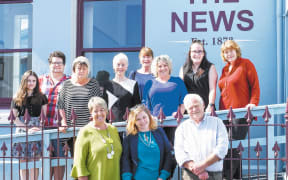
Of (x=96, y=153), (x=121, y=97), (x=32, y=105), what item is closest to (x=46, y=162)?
(x=32, y=105)

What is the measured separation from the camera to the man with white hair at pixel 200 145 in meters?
3.57

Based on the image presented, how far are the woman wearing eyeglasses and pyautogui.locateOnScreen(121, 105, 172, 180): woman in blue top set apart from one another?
1.19 meters

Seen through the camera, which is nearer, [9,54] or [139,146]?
[139,146]

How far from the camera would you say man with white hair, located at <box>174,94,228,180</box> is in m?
3.57

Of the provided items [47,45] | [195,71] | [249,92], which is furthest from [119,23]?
[249,92]

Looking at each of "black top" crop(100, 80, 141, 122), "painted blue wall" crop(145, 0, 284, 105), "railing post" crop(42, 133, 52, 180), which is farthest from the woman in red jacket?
"railing post" crop(42, 133, 52, 180)

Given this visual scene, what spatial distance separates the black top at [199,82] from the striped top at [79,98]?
1.07m

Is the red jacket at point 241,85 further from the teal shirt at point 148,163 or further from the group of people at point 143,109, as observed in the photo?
the teal shirt at point 148,163

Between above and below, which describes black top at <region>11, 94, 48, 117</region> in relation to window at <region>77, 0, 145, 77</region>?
below

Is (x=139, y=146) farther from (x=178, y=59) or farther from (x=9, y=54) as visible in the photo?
(x=9, y=54)

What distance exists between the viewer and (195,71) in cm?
490

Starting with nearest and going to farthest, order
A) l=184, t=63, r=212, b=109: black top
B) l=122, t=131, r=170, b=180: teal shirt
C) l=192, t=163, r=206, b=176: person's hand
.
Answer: l=192, t=163, r=206, b=176: person's hand → l=122, t=131, r=170, b=180: teal shirt → l=184, t=63, r=212, b=109: black top

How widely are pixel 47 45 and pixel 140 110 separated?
3.72 m

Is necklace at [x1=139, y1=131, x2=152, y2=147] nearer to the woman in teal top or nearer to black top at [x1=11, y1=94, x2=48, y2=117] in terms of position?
the woman in teal top
